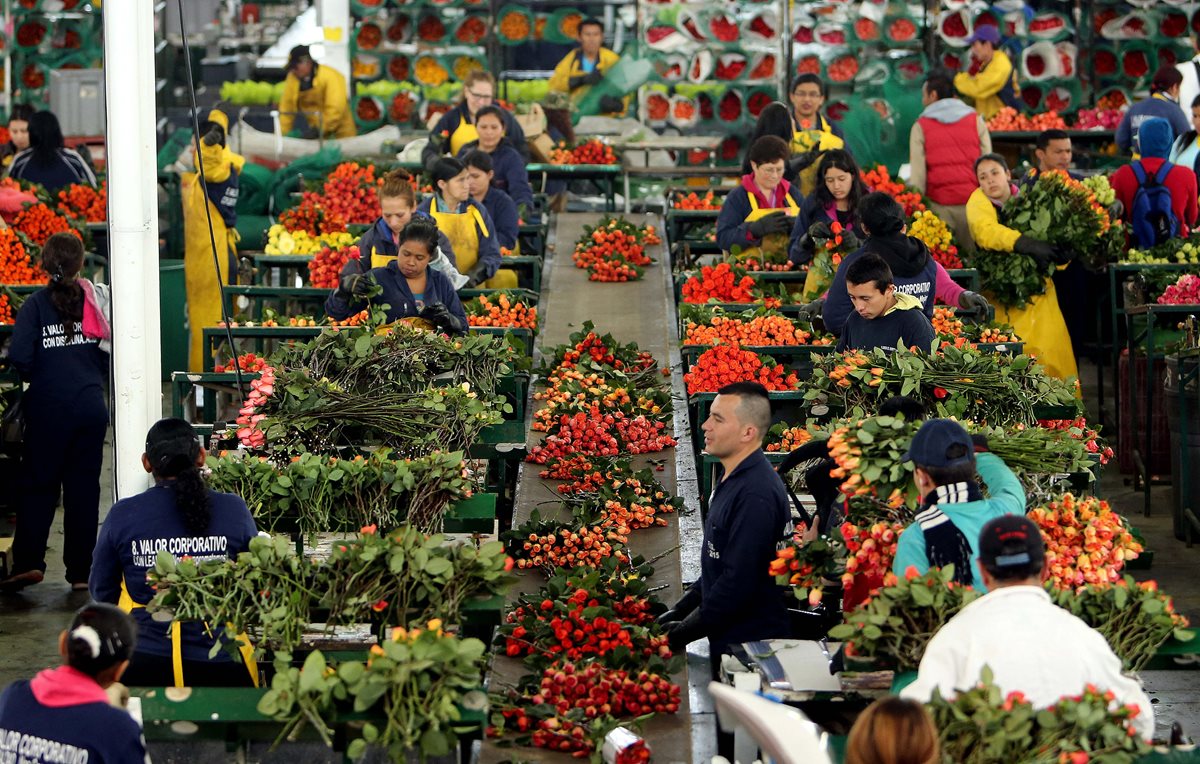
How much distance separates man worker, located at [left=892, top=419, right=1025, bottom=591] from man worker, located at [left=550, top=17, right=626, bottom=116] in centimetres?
1183

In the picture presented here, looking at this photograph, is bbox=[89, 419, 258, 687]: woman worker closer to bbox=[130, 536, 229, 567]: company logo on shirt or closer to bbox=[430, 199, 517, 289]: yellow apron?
bbox=[130, 536, 229, 567]: company logo on shirt

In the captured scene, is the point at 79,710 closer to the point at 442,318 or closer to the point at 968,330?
the point at 442,318

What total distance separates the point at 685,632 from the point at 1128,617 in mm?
1662

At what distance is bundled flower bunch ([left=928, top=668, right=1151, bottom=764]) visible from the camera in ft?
14.6

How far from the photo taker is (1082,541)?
5.88m

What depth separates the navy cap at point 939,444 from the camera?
5.50 m

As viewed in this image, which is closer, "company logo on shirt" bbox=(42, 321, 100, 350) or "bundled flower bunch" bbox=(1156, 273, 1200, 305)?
"company logo on shirt" bbox=(42, 321, 100, 350)

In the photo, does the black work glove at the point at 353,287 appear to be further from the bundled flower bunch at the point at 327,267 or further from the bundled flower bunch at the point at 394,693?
the bundled flower bunch at the point at 394,693

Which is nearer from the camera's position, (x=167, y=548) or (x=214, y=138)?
(x=167, y=548)

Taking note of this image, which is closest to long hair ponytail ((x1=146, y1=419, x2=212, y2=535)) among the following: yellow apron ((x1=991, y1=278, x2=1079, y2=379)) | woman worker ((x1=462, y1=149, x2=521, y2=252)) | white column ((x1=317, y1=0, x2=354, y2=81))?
woman worker ((x1=462, y1=149, x2=521, y2=252))

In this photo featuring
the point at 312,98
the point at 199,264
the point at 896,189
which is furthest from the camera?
the point at 312,98

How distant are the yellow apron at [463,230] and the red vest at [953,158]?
3582 millimetres

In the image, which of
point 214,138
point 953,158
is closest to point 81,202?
point 214,138

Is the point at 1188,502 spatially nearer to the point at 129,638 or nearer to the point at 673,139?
the point at 129,638
